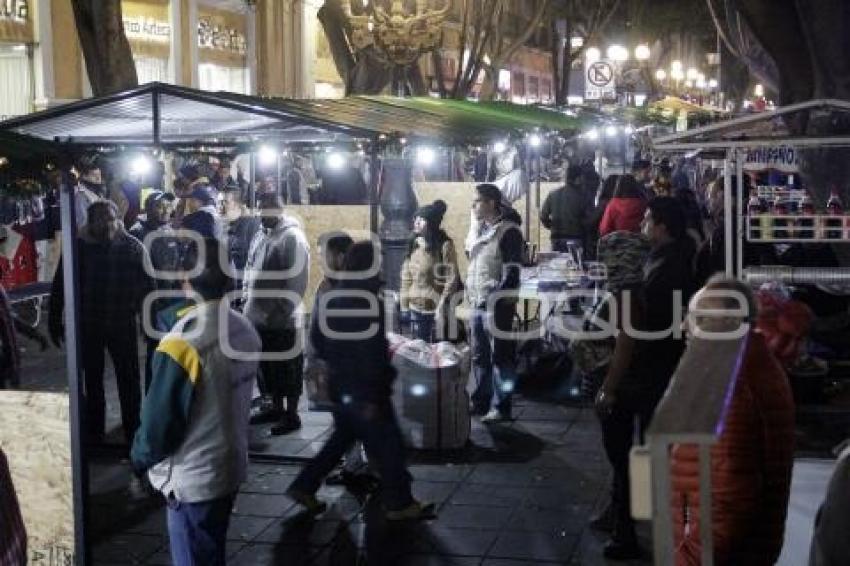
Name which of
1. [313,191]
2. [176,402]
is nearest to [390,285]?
[313,191]

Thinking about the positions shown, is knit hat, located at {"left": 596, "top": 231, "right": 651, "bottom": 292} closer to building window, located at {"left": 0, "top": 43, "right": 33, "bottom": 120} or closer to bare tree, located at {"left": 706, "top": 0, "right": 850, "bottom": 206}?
bare tree, located at {"left": 706, "top": 0, "right": 850, "bottom": 206}

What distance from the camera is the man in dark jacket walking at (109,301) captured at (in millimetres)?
8344

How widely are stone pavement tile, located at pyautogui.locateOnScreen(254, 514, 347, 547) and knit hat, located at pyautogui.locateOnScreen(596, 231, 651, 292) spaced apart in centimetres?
235

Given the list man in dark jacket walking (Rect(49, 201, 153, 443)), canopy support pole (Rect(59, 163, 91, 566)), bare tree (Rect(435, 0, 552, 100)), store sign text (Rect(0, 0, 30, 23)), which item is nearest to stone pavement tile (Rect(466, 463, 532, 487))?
man in dark jacket walking (Rect(49, 201, 153, 443))

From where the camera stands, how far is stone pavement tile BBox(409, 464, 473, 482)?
779 centimetres

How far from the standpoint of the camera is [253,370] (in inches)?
199

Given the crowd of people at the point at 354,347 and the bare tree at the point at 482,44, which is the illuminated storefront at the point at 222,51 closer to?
the bare tree at the point at 482,44

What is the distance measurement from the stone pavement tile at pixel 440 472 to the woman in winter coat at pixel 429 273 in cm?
182

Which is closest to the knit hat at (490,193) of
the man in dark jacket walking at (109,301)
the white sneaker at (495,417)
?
the white sneaker at (495,417)

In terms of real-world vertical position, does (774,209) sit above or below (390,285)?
above

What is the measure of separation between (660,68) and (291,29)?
102ft

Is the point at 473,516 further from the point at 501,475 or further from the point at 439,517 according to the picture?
the point at 501,475

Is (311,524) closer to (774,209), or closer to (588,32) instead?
(774,209)

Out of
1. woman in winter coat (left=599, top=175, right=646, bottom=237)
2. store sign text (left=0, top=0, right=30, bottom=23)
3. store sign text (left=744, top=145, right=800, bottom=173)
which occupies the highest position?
store sign text (left=0, top=0, right=30, bottom=23)
